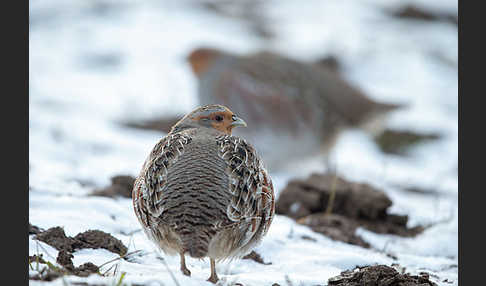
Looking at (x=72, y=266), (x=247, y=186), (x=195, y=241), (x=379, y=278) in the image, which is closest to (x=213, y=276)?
(x=195, y=241)

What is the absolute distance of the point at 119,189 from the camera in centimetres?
511

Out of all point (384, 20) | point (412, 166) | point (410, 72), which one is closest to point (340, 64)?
point (410, 72)

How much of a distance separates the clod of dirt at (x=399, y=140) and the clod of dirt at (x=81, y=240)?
6.21 m

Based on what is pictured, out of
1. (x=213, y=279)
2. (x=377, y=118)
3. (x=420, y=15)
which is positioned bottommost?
(x=213, y=279)

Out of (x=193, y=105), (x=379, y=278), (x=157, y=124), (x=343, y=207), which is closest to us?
(x=379, y=278)

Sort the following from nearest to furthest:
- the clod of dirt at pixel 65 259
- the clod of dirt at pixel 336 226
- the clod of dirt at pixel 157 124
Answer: the clod of dirt at pixel 65 259, the clod of dirt at pixel 336 226, the clod of dirt at pixel 157 124

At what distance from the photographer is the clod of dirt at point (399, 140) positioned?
9430mm

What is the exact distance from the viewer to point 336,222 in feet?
17.1

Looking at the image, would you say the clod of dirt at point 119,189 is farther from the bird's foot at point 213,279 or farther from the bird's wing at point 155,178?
the bird's foot at point 213,279

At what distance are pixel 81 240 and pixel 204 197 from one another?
3.14 ft

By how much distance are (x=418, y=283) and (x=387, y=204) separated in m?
2.14

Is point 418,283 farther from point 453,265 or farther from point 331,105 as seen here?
point 331,105

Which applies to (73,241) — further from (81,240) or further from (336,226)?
(336,226)

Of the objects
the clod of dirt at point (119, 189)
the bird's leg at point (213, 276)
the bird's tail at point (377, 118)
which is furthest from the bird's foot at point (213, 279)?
the bird's tail at point (377, 118)
